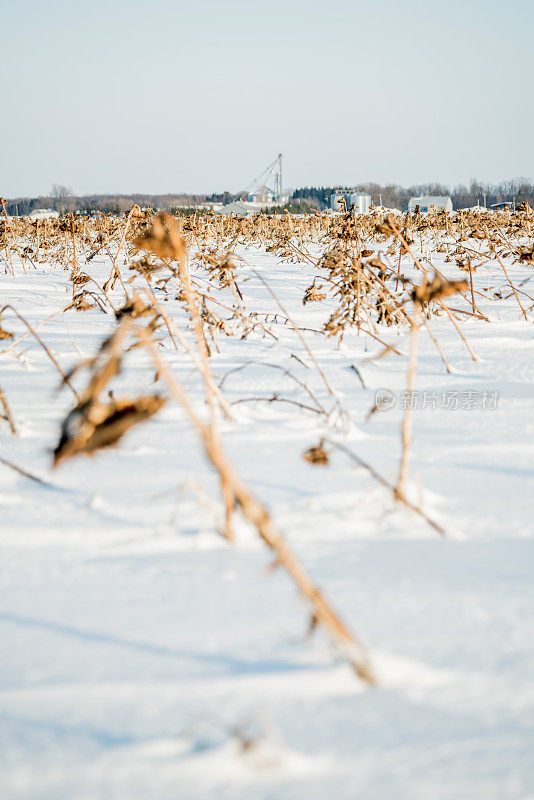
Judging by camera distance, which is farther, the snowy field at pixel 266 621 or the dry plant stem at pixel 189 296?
the dry plant stem at pixel 189 296

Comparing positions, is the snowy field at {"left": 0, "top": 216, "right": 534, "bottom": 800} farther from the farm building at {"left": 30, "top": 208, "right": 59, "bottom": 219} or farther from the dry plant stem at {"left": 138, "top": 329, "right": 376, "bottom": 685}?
the farm building at {"left": 30, "top": 208, "right": 59, "bottom": 219}

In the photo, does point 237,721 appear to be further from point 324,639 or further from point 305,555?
point 305,555

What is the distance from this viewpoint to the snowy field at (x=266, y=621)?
1.89 feet

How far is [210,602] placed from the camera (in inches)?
33.5

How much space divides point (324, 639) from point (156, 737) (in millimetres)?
229

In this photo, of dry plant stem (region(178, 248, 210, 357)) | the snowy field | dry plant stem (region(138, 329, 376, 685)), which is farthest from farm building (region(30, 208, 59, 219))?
dry plant stem (region(138, 329, 376, 685))

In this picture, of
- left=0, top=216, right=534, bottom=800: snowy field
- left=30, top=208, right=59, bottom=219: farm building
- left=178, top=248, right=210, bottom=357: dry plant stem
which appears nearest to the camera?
left=0, top=216, right=534, bottom=800: snowy field

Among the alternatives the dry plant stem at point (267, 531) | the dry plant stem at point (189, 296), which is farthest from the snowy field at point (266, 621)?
the dry plant stem at point (189, 296)

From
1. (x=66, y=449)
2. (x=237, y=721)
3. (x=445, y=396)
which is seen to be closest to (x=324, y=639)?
(x=237, y=721)

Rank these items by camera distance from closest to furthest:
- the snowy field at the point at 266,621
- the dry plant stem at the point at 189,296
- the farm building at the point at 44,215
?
the snowy field at the point at 266,621
the dry plant stem at the point at 189,296
the farm building at the point at 44,215

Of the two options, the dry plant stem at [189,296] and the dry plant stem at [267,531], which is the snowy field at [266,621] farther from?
the dry plant stem at [189,296]

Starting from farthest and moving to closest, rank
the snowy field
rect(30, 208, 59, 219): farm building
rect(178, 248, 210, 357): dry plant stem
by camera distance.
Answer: rect(30, 208, 59, 219): farm building < rect(178, 248, 210, 357): dry plant stem < the snowy field

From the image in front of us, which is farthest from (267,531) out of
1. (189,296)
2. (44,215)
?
(44,215)

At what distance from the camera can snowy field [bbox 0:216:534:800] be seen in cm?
58
